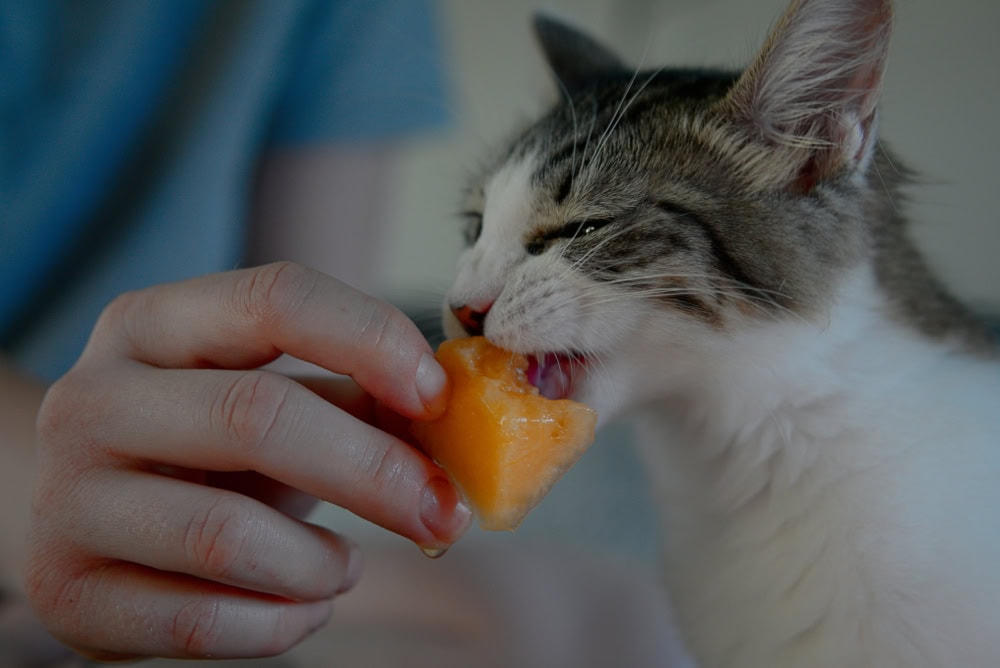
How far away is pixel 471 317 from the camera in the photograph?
604 millimetres

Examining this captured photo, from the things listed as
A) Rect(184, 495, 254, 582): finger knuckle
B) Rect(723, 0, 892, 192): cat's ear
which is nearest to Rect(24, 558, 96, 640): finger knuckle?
Rect(184, 495, 254, 582): finger knuckle

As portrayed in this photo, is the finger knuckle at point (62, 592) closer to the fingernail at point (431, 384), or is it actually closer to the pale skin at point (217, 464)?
the pale skin at point (217, 464)

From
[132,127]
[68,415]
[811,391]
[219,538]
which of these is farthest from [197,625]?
[132,127]

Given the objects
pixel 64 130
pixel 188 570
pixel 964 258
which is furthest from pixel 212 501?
pixel 964 258

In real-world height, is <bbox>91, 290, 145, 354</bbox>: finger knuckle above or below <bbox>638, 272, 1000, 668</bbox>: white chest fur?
above

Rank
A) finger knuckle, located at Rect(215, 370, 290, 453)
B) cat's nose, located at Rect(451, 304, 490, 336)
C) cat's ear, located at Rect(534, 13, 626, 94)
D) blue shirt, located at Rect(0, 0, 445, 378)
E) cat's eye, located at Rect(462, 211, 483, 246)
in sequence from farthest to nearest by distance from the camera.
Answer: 1. blue shirt, located at Rect(0, 0, 445, 378)
2. cat's ear, located at Rect(534, 13, 626, 94)
3. cat's eye, located at Rect(462, 211, 483, 246)
4. cat's nose, located at Rect(451, 304, 490, 336)
5. finger knuckle, located at Rect(215, 370, 290, 453)

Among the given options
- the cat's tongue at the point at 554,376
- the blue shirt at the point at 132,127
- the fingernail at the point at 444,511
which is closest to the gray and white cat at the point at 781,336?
the cat's tongue at the point at 554,376

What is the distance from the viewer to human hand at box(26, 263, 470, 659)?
496 millimetres

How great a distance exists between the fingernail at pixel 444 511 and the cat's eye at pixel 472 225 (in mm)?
305

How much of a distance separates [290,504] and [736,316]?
41 centimetres

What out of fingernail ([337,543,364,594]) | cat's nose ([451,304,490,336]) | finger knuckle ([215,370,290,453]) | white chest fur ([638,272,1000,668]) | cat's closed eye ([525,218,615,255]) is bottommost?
fingernail ([337,543,364,594])

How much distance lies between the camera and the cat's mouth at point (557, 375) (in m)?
0.60

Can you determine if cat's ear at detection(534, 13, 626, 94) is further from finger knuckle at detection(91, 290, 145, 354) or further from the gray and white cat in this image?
finger knuckle at detection(91, 290, 145, 354)

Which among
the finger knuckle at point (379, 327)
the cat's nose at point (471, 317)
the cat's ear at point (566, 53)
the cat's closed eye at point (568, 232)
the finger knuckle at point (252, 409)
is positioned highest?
the cat's ear at point (566, 53)
